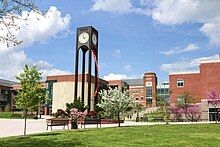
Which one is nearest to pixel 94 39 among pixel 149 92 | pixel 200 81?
pixel 200 81

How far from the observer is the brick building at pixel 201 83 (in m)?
Result: 61.3

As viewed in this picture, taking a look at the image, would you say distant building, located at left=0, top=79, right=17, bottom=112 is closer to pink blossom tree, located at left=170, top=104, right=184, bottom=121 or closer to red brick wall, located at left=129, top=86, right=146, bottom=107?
red brick wall, located at left=129, top=86, right=146, bottom=107

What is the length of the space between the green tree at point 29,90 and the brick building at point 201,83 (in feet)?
145

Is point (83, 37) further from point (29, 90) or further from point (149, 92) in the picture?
point (149, 92)

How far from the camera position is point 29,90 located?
22.2 m

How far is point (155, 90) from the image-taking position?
127m

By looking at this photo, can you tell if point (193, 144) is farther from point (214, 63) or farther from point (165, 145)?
point (214, 63)

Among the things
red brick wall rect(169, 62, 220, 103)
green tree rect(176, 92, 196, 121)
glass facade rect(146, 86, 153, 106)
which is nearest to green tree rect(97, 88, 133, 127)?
green tree rect(176, 92, 196, 121)

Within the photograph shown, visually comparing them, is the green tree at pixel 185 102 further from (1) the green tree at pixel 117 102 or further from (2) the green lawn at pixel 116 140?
(2) the green lawn at pixel 116 140

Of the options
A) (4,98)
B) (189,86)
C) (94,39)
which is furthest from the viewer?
(4,98)

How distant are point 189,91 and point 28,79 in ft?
179

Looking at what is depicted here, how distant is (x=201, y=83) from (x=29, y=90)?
172 feet

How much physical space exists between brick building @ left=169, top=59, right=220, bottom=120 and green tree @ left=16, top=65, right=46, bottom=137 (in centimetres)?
4433

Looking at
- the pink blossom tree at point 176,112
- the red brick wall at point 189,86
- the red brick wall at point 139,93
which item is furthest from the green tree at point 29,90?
the red brick wall at point 139,93
